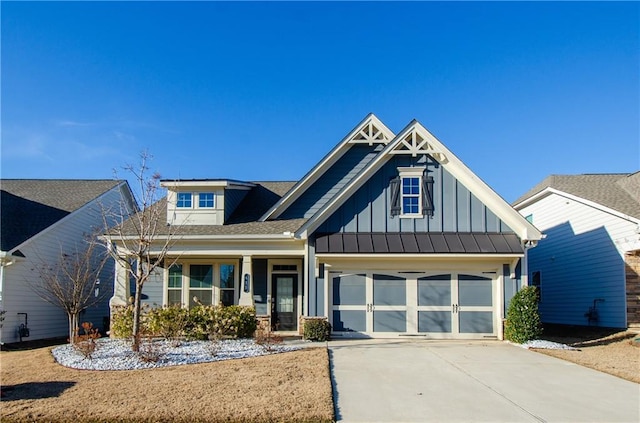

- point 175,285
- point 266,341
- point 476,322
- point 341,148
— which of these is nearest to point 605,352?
point 476,322

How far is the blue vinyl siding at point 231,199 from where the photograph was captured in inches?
711

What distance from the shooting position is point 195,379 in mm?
9695

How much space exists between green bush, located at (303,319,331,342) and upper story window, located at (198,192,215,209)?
219 inches

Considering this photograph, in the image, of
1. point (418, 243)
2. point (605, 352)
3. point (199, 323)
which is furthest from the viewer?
point (418, 243)

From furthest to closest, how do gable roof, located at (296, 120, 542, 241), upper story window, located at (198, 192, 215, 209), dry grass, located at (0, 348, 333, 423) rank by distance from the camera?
upper story window, located at (198, 192, 215, 209) → gable roof, located at (296, 120, 542, 241) → dry grass, located at (0, 348, 333, 423)

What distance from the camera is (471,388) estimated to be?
9250 mm

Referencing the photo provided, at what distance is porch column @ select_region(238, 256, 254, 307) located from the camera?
16047 millimetres

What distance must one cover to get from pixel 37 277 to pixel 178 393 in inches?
456

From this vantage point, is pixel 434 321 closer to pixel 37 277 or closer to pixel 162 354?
pixel 162 354

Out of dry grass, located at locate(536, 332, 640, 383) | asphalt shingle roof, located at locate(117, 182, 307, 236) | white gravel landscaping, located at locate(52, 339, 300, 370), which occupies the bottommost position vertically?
dry grass, located at locate(536, 332, 640, 383)

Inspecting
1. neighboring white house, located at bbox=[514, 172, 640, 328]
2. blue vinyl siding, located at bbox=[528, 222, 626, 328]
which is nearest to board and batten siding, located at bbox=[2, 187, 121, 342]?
neighboring white house, located at bbox=[514, 172, 640, 328]

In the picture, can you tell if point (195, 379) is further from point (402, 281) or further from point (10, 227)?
point (10, 227)

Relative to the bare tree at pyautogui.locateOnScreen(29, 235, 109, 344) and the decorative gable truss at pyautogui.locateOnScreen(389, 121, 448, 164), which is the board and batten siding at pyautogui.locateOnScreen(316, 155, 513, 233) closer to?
the decorative gable truss at pyautogui.locateOnScreen(389, 121, 448, 164)

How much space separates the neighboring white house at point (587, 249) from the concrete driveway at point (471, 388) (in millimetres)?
5957
